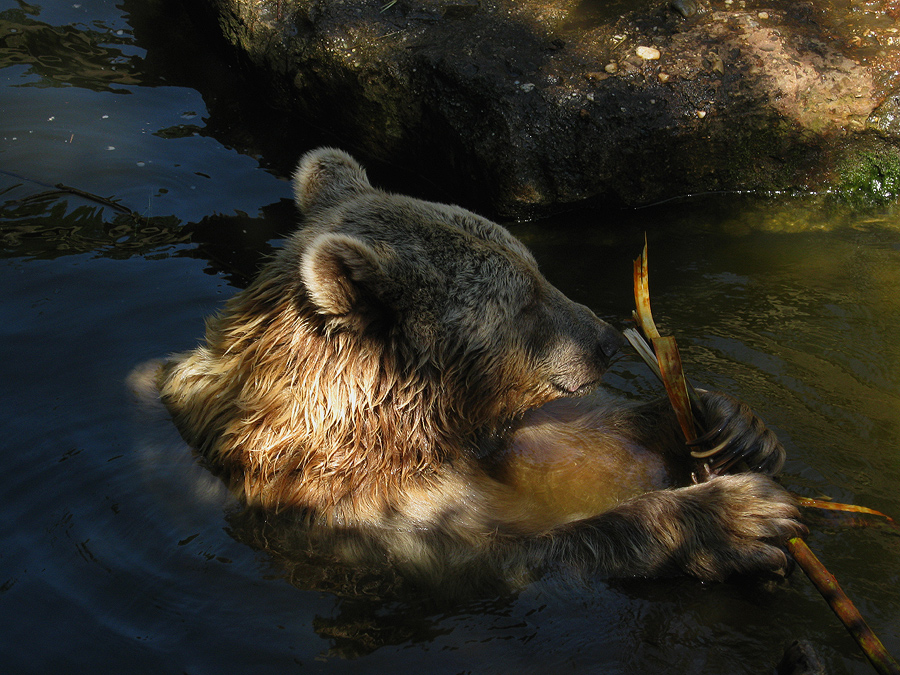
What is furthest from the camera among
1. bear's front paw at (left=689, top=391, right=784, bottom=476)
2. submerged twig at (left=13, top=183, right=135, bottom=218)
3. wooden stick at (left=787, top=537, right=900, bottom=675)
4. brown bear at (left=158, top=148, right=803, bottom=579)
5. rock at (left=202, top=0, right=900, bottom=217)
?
rock at (left=202, top=0, right=900, bottom=217)

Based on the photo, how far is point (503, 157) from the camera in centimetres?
622

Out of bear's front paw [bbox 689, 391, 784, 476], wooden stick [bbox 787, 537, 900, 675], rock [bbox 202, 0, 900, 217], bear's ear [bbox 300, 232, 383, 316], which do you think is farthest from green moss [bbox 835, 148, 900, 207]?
bear's ear [bbox 300, 232, 383, 316]

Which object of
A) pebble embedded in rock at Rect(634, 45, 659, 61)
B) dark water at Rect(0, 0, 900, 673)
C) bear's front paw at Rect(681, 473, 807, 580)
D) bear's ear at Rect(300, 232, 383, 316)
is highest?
pebble embedded in rock at Rect(634, 45, 659, 61)

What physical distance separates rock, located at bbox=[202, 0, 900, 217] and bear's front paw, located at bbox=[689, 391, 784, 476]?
301 centimetres

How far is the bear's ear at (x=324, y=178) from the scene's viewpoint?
4.07 meters

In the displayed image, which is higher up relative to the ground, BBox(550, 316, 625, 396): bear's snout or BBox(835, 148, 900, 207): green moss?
BBox(835, 148, 900, 207): green moss

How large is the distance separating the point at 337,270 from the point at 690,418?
6.01 ft

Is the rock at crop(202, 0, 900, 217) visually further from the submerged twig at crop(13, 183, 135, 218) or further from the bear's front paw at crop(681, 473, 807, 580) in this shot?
the bear's front paw at crop(681, 473, 807, 580)

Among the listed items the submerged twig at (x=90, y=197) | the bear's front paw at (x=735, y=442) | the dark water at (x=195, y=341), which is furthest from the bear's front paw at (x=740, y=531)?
the submerged twig at (x=90, y=197)

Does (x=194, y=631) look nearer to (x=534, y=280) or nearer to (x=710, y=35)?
(x=534, y=280)

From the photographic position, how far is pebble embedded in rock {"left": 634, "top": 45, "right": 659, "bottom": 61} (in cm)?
647

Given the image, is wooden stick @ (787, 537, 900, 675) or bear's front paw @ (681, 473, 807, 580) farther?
bear's front paw @ (681, 473, 807, 580)

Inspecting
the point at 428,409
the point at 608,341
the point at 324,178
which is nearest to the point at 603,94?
the point at 324,178

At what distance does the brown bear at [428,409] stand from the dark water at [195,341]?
21 cm
